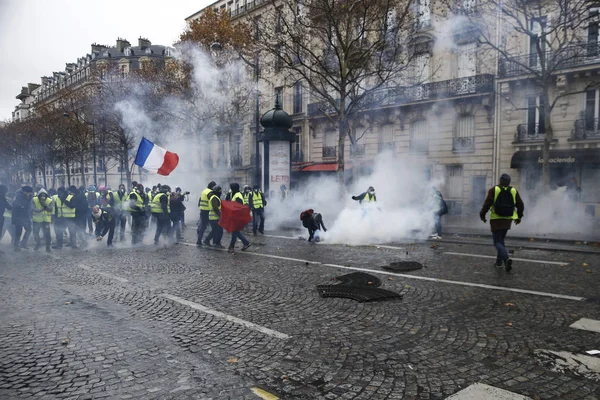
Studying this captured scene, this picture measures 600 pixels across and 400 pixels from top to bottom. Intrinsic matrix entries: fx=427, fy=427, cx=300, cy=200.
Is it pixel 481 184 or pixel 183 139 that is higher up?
pixel 183 139

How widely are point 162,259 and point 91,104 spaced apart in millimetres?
25186

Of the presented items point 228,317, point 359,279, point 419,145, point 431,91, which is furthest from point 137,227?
point 419,145

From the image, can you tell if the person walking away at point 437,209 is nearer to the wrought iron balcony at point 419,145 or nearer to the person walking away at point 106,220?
the person walking away at point 106,220

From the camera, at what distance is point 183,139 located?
97.3ft

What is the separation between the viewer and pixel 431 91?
860 inches

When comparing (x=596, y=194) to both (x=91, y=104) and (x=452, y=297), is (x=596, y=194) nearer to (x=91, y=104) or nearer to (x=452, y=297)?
(x=452, y=297)

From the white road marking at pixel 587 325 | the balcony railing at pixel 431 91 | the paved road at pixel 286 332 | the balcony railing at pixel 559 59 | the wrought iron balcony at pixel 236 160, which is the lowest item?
the paved road at pixel 286 332

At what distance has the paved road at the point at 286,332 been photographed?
3221 mm

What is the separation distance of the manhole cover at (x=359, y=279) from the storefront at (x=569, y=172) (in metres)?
15.4

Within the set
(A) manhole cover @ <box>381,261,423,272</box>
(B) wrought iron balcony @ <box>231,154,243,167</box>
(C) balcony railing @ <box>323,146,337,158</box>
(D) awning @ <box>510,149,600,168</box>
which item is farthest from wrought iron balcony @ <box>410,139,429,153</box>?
(A) manhole cover @ <box>381,261,423,272</box>

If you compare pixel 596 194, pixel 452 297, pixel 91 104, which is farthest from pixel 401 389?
pixel 91 104

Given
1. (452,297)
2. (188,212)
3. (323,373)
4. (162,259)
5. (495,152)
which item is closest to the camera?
(323,373)

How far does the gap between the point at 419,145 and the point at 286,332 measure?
2068cm

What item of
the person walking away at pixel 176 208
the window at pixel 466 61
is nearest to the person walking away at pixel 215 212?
the person walking away at pixel 176 208
